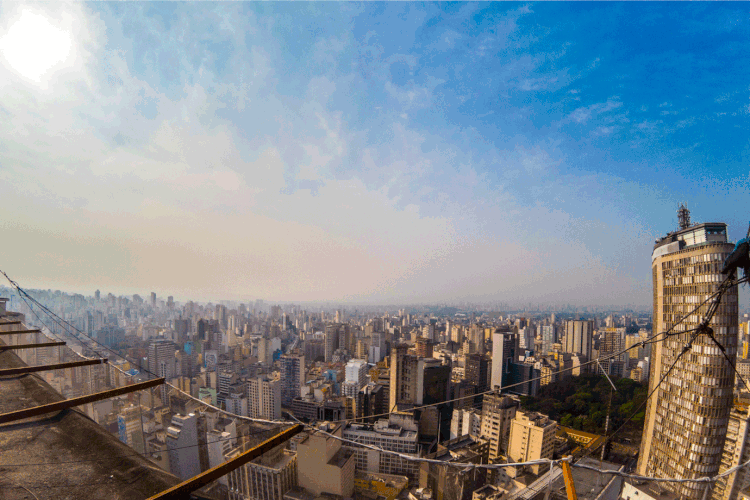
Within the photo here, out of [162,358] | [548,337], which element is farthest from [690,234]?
[548,337]

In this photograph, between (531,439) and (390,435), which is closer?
(531,439)

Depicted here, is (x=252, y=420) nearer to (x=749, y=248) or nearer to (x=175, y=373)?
(x=749, y=248)

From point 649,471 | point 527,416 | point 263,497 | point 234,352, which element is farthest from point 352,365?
point 263,497

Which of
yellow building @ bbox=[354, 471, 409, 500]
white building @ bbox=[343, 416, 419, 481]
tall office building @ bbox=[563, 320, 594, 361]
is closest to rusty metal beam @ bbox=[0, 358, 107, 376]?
yellow building @ bbox=[354, 471, 409, 500]

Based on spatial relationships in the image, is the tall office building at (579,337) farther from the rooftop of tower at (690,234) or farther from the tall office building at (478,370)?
the rooftop of tower at (690,234)

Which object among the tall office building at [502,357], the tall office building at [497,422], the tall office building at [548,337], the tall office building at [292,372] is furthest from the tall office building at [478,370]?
the tall office building at [548,337]

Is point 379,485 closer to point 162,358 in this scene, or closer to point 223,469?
point 223,469
